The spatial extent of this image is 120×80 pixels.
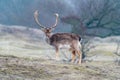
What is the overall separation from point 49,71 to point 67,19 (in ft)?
69.0

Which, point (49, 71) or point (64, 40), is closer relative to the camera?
point (49, 71)

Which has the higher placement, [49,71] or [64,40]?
[64,40]

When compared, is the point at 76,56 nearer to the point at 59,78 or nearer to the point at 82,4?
the point at 59,78

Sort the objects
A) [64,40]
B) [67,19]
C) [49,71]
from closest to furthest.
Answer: [49,71] → [64,40] → [67,19]

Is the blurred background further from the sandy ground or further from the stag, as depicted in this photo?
the sandy ground

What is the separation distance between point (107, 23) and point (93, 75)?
22.1 metres

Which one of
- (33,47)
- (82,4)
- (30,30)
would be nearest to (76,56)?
(33,47)

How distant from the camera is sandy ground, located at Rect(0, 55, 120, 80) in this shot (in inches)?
391

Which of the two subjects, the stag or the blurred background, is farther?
the blurred background

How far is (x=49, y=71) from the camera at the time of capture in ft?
34.6

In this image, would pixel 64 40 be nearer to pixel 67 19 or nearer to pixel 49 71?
pixel 49 71

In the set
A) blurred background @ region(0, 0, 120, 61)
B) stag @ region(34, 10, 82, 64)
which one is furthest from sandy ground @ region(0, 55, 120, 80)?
blurred background @ region(0, 0, 120, 61)

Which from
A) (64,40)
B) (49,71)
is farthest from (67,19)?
(49,71)

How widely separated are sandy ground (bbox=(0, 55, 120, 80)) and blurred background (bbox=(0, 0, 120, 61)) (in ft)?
46.5
